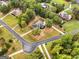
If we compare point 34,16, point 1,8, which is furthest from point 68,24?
point 1,8

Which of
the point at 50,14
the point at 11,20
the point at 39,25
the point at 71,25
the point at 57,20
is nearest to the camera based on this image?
the point at 39,25

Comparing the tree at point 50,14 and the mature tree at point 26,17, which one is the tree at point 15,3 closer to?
the mature tree at point 26,17

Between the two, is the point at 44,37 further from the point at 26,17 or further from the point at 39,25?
the point at 26,17

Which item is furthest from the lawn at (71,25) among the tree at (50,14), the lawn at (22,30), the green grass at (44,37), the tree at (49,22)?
the lawn at (22,30)

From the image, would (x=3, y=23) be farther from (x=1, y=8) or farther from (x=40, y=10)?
(x=40, y=10)

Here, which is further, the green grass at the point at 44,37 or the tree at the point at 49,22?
the tree at the point at 49,22

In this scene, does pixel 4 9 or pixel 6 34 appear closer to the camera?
pixel 6 34

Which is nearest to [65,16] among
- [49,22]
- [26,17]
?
[49,22]

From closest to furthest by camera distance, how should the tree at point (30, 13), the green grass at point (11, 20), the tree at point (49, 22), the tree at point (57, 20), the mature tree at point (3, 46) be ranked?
the mature tree at point (3, 46) → the tree at point (49, 22) → the tree at point (57, 20) → the tree at point (30, 13) → the green grass at point (11, 20)
